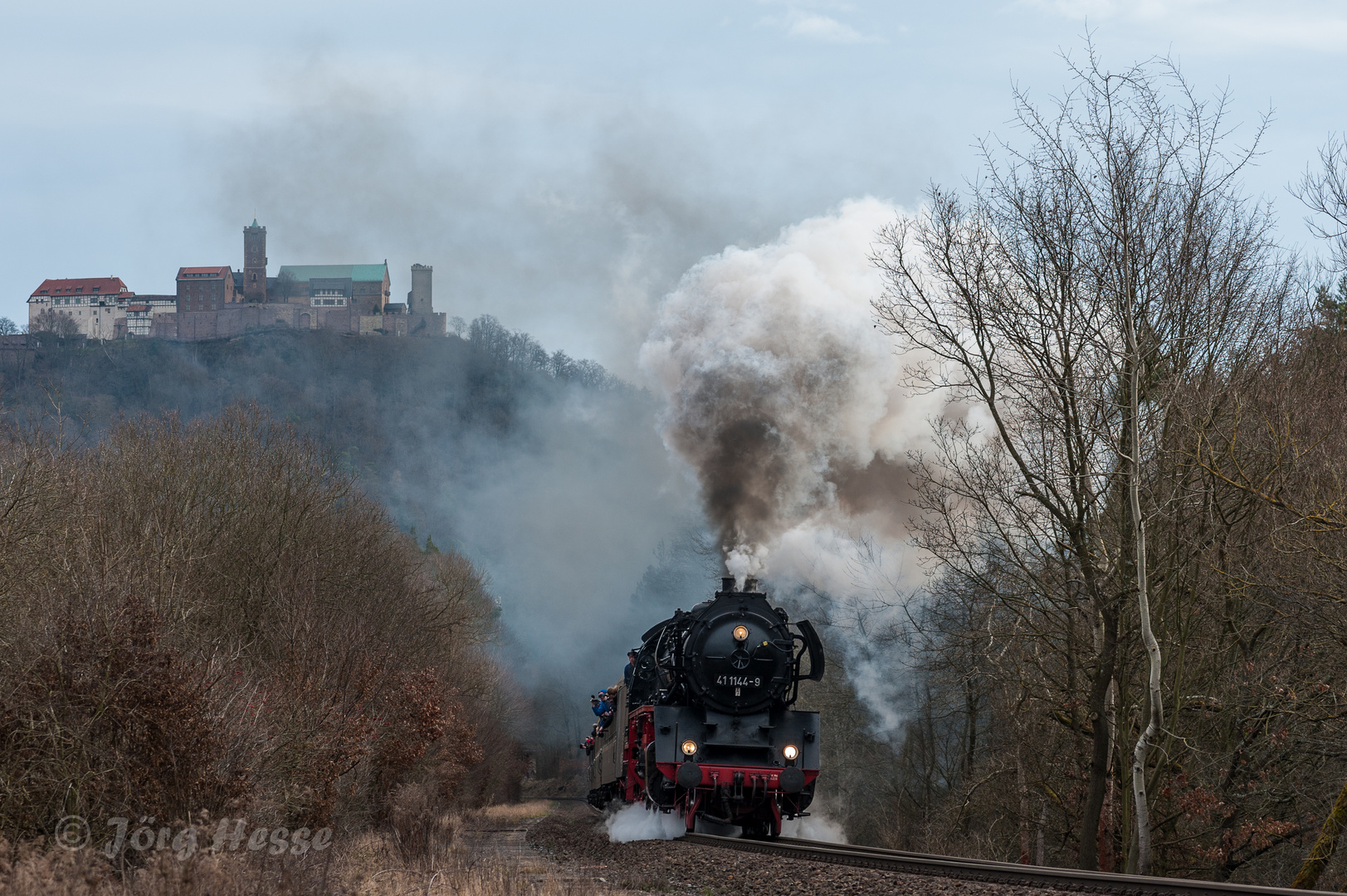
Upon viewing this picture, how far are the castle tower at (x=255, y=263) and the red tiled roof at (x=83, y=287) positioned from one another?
16.2 meters

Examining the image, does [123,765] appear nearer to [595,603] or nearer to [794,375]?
[794,375]

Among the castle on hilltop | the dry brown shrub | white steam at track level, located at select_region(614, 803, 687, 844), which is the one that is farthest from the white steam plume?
the castle on hilltop

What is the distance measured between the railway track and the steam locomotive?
1.49 m

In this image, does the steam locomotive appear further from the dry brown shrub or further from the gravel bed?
the dry brown shrub

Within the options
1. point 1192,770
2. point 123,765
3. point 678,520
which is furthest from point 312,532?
point 678,520

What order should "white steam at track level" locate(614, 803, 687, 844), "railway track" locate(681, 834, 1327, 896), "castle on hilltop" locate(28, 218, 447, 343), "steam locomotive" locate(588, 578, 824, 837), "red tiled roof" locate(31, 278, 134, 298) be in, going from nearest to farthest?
"railway track" locate(681, 834, 1327, 896), "steam locomotive" locate(588, 578, 824, 837), "white steam at track level" locate(614, 803, 687, 844), "castle on hilltop" locate(28, 218, 447, 343), "red tiled roof" locate(31, 278, 134, 298)

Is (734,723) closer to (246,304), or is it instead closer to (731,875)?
(731,875)

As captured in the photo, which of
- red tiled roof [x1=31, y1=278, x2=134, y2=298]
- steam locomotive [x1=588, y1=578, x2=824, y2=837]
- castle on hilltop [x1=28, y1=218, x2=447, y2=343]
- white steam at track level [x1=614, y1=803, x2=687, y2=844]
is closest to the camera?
steam locomotive [x1=588, y1=578, x2=824, y2=837]

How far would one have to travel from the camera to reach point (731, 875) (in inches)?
518

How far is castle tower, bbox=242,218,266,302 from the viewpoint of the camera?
171 metres

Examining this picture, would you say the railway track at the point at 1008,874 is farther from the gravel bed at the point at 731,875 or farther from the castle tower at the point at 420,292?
the castle tower at the point at 420,292

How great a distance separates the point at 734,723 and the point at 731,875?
212 inches

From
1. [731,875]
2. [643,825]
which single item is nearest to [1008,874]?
[731,875]

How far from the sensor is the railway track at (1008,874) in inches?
344
